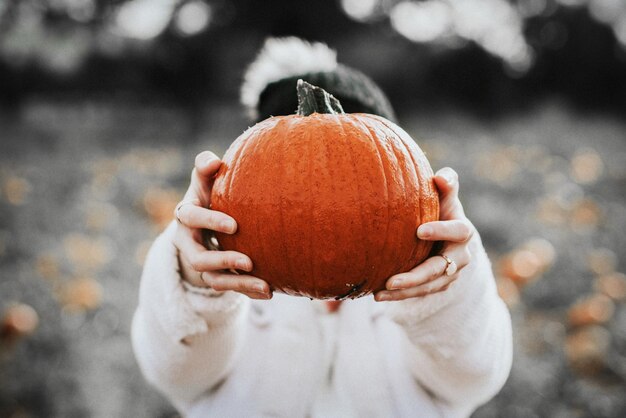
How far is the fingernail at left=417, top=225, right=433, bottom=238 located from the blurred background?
1.89 metres

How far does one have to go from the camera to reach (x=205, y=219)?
1.06m

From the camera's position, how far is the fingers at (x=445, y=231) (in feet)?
3.43

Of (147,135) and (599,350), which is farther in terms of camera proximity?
(147,135)

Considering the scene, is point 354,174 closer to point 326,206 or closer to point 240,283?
point 326,206

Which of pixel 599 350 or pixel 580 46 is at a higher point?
pixel 580 46

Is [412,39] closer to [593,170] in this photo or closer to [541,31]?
[541,31]

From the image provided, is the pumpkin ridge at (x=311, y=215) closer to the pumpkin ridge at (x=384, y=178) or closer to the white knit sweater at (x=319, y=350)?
the pumpkin ridge at (x=384, y=178)

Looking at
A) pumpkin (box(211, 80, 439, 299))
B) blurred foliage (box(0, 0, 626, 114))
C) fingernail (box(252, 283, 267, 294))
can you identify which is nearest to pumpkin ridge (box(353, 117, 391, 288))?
pumpkin (box(211, 80, 439, 299))

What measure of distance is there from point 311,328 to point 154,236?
8.82ft

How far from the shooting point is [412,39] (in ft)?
30.1

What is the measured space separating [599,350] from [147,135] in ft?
22.3

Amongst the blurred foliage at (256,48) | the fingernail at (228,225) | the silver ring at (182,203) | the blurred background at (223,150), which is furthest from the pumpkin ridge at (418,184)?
the blurred foliage at (256,48)

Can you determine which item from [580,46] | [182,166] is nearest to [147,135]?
[182,166]

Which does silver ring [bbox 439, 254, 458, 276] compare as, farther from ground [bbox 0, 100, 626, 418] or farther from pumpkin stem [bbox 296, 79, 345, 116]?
ground [bbox 0, 100, 626, 418]
